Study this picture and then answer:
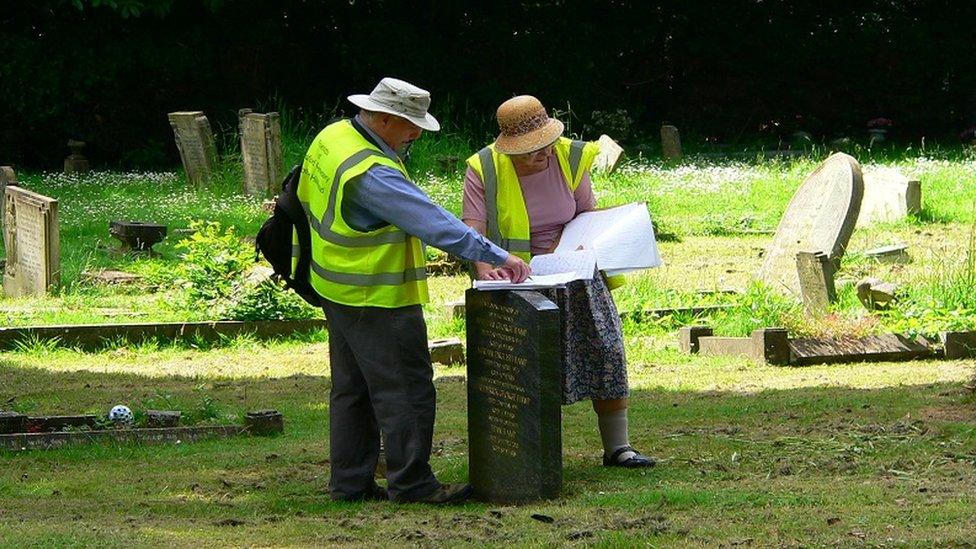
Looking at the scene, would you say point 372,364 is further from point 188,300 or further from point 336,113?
point 336,113

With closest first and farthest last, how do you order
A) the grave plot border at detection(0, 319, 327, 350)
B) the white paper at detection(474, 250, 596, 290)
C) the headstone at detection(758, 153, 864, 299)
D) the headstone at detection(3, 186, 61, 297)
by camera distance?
1. the white paper at detection(474, 250, 596, 290)
2. the grave plot border at detection(0, 319, 327, 350)
3. the headstone at detection(758, 153, 864, 299)
4. the headstone at detection(3, 186, 61, 297)

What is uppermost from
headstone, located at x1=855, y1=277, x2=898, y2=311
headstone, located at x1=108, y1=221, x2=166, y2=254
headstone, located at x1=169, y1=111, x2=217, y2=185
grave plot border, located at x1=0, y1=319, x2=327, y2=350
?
headstone, located at x1=169, y1=111, x2=217, y2=185

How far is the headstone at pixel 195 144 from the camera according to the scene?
20.7 metres

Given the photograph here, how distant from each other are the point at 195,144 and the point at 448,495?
14857mm

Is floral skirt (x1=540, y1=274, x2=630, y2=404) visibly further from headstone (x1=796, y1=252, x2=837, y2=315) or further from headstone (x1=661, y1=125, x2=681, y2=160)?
headstone (x1=661, y1=125, x2=681, y2=160)

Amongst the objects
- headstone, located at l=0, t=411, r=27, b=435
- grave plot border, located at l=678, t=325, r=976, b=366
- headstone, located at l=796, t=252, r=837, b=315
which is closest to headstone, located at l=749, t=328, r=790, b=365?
grave plot border, located at l=678, t=325, r=976, b=366

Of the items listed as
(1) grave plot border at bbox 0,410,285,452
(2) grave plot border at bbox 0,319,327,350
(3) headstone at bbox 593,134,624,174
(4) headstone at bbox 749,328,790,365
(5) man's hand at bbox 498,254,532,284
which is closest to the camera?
(5) man's hand at bbox 498,254,532,284

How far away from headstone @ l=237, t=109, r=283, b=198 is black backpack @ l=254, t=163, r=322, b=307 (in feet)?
41.5

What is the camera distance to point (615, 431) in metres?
7.36

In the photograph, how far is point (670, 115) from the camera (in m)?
29.1

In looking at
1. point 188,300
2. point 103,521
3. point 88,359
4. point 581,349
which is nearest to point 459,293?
point 188,300

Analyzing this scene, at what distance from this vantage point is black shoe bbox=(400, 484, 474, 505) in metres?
6.69

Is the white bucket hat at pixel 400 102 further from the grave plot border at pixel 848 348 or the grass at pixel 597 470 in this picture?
the grave plot border at pixel 848 348

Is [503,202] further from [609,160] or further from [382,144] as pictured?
[609,160]
